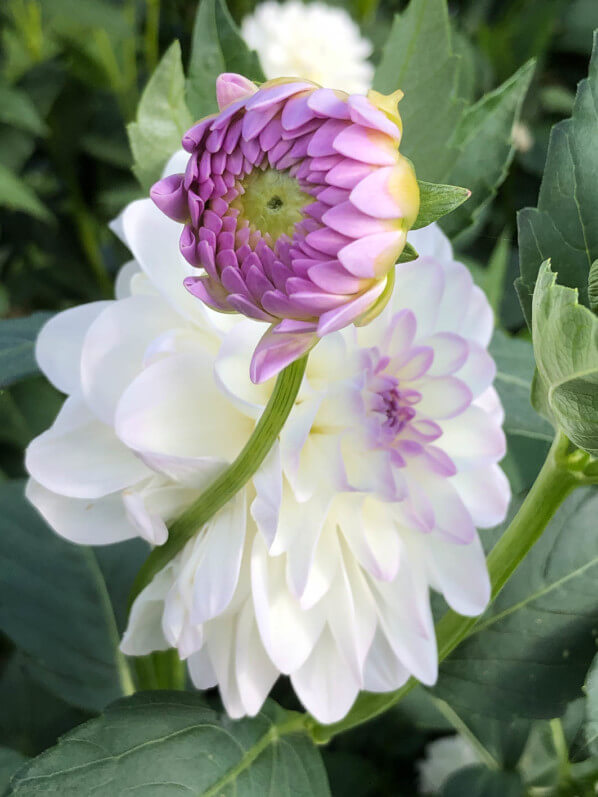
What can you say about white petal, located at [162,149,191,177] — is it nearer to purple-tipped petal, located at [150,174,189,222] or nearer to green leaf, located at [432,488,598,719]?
purple-tipped petal, located at [150,174,189,222]

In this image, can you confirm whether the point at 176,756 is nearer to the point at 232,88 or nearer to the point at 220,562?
the point at 220,562

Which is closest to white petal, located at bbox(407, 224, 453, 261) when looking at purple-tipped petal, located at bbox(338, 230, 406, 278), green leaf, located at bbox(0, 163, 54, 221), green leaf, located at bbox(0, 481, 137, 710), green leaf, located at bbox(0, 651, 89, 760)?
purple-tipped petal, located at bbox(338, 230, 406, 278)

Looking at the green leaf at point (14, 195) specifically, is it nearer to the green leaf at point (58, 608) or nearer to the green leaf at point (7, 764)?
the green leaf at point (58, 608)

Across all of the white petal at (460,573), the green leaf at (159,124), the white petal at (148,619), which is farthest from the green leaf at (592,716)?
the green leaf at (159,124)

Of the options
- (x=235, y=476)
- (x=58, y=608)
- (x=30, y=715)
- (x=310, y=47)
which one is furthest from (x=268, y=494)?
(x=310, y=47)

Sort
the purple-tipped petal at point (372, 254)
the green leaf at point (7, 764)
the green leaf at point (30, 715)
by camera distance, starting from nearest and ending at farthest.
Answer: the purple-tipped petal at point (372, 254) → the green leaf at point (7, 764) → the green leaf at point (30, 715)

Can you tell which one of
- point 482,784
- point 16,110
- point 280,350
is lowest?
point 482,784

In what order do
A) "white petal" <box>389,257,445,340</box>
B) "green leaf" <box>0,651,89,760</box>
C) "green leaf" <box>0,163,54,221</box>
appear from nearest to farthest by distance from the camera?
"white petal" <box>389,257,445,340</box>, "green leaf" <box>0,651,89,760</box>, "green leaf" <box>0,163,54,221</box>
